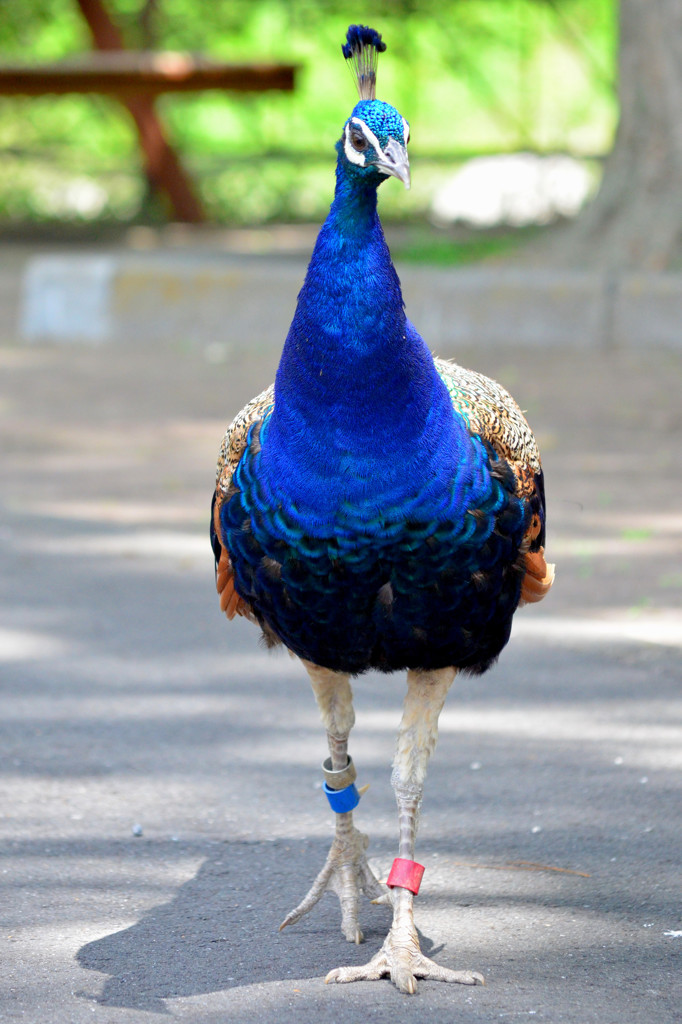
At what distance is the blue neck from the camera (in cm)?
281

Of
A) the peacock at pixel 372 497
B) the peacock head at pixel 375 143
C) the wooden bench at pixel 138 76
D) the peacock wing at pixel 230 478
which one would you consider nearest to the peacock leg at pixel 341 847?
the peacock at pixel 372 497

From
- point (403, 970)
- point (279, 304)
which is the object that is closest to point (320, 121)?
point (279, 304)

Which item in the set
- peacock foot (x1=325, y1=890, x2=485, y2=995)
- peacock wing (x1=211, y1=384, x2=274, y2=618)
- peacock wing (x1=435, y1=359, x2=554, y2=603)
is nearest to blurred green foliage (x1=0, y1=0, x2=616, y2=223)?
peacock wing (x1=435, y1=359, x2=554, y2=603)

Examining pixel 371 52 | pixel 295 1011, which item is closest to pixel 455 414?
pixel 371 52

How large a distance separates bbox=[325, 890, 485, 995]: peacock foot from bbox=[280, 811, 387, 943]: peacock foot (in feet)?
0.69

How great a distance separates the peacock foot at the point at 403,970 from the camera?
Result: 9.45 feet

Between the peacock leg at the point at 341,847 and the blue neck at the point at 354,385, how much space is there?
0.56 metres

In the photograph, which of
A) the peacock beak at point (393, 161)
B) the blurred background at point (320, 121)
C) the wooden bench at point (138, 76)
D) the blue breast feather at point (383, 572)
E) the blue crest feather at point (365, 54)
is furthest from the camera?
the blurred background at point (320, 121)

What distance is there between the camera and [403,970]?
288cm

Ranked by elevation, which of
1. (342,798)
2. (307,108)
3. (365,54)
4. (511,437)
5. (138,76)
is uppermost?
(307,108)

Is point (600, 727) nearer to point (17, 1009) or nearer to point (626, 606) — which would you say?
point (626, 606)

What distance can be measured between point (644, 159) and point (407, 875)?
26.6 feet

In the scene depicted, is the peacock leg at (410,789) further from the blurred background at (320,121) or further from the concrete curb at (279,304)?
the blurred background at (320,121)

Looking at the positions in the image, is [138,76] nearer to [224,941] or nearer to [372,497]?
[372,497]
